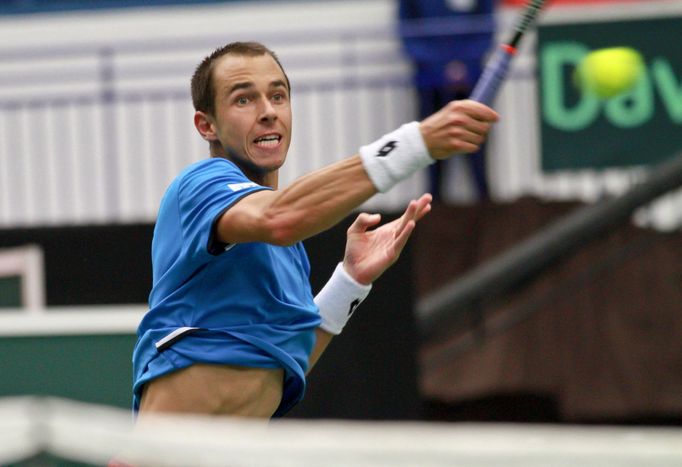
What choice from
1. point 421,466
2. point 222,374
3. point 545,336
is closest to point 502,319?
point 545,336

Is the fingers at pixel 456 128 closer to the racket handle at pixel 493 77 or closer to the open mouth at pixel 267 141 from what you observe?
the racket handle at pixel 493 77

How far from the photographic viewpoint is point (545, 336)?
30.5ft

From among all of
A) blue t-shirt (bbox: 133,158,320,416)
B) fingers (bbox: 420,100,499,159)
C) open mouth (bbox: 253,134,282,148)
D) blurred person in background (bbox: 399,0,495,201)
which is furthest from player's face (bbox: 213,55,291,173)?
blurred person in background (bbox: 399,0,495,201)

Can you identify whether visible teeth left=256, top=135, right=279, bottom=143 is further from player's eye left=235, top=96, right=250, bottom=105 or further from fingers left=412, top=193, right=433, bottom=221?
fingers left=412, top=193, right=433, bottom=221

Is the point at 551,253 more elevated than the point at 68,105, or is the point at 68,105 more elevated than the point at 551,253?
the point at 68,105

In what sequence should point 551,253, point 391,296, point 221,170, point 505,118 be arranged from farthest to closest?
1. point 505,118
2. point 551,253
3. point 391,296
4. point 221,170

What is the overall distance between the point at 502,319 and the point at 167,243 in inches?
198

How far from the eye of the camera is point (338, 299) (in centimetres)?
511

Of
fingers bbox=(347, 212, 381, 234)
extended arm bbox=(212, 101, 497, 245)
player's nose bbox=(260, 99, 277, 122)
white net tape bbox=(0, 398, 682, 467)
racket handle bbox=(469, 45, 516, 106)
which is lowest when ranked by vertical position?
fingers bbox=(347, 212, 381, 234)

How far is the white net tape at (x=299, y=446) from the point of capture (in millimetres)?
2363

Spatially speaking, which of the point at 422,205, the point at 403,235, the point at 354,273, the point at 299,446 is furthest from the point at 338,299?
the point at 299,446

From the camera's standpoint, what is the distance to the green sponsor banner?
9.41 meters

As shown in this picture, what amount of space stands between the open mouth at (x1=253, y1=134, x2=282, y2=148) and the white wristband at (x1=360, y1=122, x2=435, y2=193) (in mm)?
681

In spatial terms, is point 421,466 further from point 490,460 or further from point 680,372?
point 680,372
